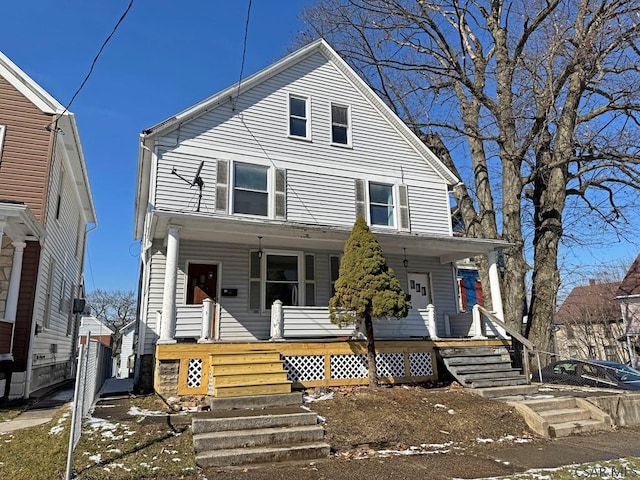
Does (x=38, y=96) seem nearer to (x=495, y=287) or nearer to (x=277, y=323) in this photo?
(x=277, y=323)

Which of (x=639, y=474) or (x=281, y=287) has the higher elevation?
(x=281, y=287)

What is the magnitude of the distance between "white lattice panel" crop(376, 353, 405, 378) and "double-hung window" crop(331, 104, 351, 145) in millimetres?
6934

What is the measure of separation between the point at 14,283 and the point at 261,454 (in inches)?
273

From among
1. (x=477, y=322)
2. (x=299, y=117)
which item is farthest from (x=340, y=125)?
(x=477, y=322)

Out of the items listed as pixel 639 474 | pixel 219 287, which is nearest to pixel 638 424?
pixel 639 474

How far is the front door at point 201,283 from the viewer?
11352mm

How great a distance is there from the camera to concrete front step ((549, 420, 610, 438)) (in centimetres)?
765

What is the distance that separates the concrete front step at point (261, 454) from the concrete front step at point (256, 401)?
5.11 feet

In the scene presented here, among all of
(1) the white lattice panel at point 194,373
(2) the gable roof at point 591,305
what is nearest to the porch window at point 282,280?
(1) the white lattice panel at point 194,373

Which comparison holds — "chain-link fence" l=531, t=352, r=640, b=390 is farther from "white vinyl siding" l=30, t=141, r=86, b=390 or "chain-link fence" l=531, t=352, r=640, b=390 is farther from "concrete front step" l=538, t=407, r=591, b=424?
"white vinyl siding" l=30, t=141, r=86, b=390

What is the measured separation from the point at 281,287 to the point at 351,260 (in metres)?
3.21

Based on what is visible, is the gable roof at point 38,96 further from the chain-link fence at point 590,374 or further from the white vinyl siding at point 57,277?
the chain-link fence at point 590,374

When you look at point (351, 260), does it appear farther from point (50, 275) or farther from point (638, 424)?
point (50, 275)

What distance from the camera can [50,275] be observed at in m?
12.1
